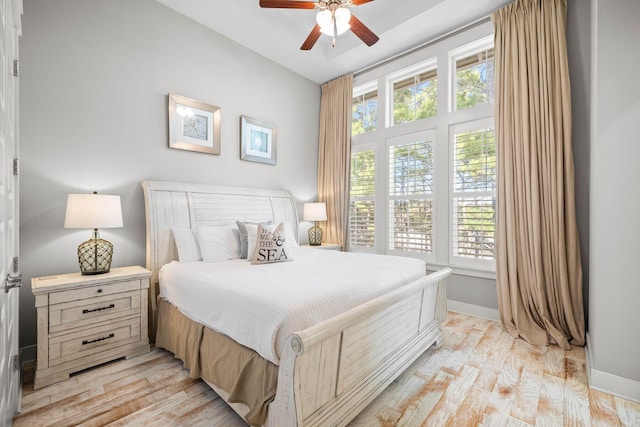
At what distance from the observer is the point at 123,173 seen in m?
2.72

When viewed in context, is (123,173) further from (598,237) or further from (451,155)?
(598,237)

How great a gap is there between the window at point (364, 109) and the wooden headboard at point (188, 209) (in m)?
1.73

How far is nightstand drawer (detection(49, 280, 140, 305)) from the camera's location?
6.47ft

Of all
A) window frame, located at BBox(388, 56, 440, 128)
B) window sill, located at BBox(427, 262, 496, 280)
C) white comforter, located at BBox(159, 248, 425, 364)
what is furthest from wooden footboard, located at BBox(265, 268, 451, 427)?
window frame, located at BBox(388, 56, 440, 128)

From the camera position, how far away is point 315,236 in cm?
423

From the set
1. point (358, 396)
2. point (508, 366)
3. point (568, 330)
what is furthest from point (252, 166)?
point (568, 330)

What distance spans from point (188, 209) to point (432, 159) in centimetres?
285

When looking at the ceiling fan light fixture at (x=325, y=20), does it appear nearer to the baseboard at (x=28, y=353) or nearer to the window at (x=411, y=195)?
the window at (x=411, y=195)

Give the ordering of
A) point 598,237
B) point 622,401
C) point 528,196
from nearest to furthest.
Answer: point 622,401 → point 598,237 → point 528,196

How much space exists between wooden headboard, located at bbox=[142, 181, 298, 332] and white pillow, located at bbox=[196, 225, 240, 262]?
250 millimetres

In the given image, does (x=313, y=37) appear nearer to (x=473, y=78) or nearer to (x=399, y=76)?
(x=399, y=76)

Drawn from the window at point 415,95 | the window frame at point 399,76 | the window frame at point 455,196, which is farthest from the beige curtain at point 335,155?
the window frame at point 455,196

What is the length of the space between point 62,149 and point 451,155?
379 centimetres

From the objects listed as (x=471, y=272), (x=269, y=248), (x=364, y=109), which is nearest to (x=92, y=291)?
(x=269, y=248)
